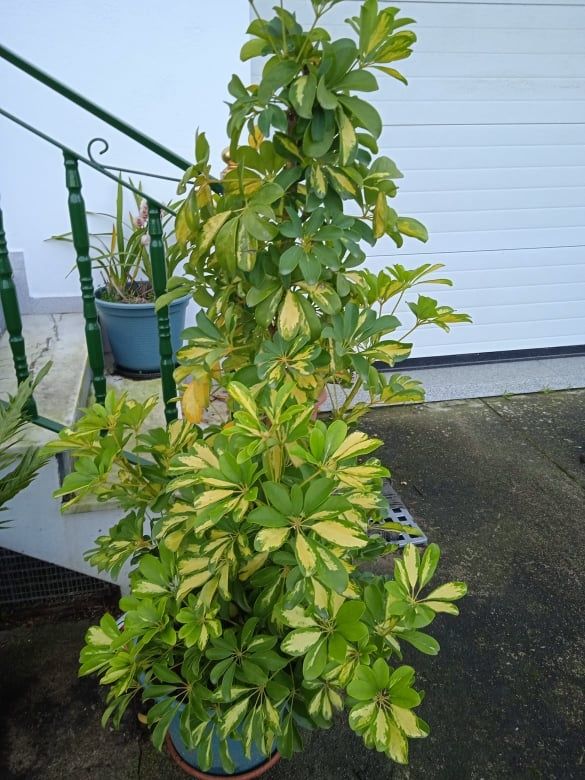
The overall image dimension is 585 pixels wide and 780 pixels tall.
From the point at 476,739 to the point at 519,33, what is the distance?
3.75 meters

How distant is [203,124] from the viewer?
2.97 meters

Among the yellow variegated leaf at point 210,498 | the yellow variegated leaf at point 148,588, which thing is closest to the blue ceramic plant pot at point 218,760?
the yellow variegated leaf at point 148,588

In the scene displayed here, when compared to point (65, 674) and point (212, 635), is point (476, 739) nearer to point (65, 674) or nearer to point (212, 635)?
point (212, 635)

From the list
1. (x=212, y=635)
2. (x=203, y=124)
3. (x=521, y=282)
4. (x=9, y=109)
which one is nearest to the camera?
(x=212, y=635)

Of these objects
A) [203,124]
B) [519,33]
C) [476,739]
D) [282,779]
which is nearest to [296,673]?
[282,779]

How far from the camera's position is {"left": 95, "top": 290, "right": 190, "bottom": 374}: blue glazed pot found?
276cm

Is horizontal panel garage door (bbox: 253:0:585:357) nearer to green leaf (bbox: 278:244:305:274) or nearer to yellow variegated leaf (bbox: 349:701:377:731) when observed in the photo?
green leaf (bbox: 278:244:305:274)

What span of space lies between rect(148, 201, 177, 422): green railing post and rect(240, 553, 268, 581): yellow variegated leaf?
0.58 meters

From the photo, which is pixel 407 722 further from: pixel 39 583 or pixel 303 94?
pixel 39 583

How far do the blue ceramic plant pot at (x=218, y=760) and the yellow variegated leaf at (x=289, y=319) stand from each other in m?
1.05

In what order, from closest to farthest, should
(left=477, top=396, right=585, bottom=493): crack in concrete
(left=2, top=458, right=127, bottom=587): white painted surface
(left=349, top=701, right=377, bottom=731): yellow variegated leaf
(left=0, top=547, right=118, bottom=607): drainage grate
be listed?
(left=349, top=701, right=377, bottom=731): yellow variegated leaf → (left=2, top=458, right=127, bottom=587): white painted surface → (left=0, top=547, right=118, bottom=607): drainage grate → (left=477, top=396, right=585, bottom=493): crack in concrete

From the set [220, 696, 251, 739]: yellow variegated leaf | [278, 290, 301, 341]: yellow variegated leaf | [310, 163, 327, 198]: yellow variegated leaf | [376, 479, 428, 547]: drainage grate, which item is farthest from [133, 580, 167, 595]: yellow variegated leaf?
[376, 479, 428, 547]: drainage grate

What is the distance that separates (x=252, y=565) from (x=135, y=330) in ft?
5.65

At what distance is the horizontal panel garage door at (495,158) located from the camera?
11.6 feet
